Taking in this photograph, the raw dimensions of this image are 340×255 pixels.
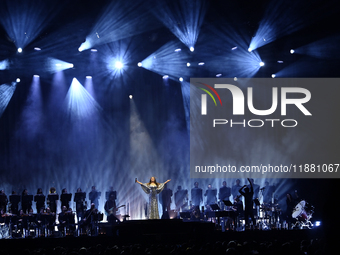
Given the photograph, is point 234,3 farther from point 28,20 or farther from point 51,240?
point 51,240

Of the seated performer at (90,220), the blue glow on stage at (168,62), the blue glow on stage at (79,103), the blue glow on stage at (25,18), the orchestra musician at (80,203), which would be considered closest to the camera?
the seated performer at (90,220)

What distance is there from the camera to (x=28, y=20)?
1214cm

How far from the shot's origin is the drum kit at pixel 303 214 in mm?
11430

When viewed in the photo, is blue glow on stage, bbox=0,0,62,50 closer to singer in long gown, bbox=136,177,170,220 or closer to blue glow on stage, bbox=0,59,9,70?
blue glow on stage, bbox=0,59,9,70

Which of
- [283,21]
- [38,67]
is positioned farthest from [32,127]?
[283,21]

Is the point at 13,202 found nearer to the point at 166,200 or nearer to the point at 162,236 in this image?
the point at 162,236

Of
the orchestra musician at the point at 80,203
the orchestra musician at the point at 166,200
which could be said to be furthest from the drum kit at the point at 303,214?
the orchestra musician at the point at 80,203

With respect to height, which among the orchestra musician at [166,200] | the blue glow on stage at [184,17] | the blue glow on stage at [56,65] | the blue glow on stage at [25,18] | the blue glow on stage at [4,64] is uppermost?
the blue glow on stage at [184,17]

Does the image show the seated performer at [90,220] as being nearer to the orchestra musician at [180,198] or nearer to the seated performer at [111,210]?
the seated performer at [111,210]

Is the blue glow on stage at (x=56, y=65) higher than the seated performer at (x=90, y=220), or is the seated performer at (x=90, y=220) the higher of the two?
the blue glow on stage at (x=56, y=65)

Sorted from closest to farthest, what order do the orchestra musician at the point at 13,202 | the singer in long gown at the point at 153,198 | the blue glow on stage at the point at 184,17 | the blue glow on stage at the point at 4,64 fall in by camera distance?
the orchestra musician at the point at 13,202
the singer in long gown at the point at 153,198
the blue glow on stage at the point at 184,17
the blue glow on stage at the point at 4,64

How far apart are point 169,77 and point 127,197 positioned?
16.3 feet

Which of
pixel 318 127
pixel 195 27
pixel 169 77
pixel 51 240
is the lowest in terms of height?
pixel 51 240

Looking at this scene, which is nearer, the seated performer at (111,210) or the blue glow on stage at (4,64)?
the seated performer at (111,210)
